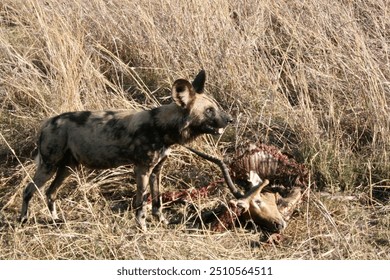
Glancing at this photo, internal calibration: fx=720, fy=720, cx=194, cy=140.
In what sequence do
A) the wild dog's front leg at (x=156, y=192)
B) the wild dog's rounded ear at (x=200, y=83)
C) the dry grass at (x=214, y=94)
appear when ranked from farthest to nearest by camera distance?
the wild dog's front leg at (x=156, y=192)
the wild dog's rounded ear at (x=200, y=83)
the dry grass at (x=214, y=94)

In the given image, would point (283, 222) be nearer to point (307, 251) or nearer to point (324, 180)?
point (307, 251)

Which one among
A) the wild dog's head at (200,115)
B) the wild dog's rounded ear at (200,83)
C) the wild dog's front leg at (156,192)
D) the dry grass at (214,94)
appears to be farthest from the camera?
the wild dog's front leg at (156,192)

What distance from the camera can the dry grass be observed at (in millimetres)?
4012

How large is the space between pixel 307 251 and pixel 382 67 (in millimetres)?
1815

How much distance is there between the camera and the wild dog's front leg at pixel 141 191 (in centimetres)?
420

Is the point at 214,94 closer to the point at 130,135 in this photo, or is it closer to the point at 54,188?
the point at 130,135

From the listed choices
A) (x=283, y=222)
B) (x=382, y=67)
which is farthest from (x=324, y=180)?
(x=382, y=67)

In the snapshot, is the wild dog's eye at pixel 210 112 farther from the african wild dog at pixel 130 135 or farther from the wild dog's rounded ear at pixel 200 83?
the wild dog's rounded ear at pixel 200 83

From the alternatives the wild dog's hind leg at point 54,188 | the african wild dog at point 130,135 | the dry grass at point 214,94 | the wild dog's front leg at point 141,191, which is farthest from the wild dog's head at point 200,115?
the wild dog's hind leg at point 54,188

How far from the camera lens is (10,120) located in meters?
5.21

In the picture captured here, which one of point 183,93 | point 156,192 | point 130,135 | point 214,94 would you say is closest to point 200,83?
point 183,93

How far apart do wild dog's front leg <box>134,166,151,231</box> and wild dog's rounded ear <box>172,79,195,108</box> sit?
1.45 feet
